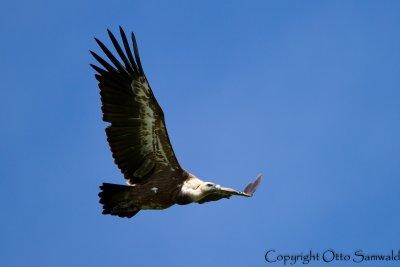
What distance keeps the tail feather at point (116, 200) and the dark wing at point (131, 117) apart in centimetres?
39

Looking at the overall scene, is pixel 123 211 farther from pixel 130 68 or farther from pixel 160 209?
pixel 130 68

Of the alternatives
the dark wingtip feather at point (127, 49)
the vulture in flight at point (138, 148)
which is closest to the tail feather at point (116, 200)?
the vulture in flight at point (138, 148)

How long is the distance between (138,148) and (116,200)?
1.05 meters

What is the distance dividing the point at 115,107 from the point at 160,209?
2004 mm

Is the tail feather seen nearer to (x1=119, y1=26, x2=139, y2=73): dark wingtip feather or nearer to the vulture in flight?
the vulture in flight

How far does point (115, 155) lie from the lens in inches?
607

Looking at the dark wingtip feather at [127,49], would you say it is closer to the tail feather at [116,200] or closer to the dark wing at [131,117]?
the dark wing at [131,117]

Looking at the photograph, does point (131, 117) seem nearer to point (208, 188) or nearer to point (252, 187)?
point (208, 188)

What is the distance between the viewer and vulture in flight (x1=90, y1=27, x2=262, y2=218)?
1519 centimetres

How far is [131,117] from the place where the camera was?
15.4m

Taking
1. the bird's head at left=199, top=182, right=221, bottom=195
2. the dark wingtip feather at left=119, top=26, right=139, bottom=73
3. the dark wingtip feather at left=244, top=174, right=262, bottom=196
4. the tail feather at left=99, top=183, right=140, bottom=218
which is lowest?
the tail feather at left=99, top=183, right=140, bottom=218

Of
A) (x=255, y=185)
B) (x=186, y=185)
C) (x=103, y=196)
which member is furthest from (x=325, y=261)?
(x=103, y=196)

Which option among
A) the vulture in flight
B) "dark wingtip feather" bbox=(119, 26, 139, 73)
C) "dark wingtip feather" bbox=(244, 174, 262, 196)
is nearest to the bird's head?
the vulture in flight

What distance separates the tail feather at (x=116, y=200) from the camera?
1505 centimetres
